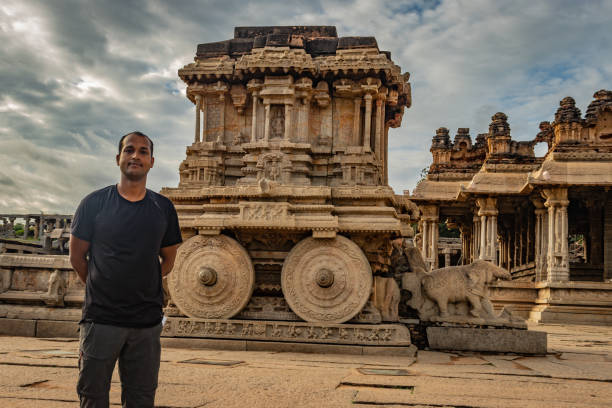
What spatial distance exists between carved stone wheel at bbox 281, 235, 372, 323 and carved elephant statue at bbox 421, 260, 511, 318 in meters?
1.49

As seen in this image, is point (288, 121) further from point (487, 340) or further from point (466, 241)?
point (466, 241)

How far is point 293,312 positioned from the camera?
8508 millimetres

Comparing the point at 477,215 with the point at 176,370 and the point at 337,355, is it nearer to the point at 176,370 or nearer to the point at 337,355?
the point at 337,355

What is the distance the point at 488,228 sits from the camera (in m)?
25.9

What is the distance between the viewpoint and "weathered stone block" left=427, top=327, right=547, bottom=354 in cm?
848

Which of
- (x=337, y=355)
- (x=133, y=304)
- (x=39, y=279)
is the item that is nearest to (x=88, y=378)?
(x=133, y=304)

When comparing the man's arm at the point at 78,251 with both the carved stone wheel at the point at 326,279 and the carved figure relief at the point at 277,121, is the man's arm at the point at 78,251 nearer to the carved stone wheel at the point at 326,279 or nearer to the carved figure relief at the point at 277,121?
the carved stone wheel at the point at 326,279

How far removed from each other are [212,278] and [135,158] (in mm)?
5315

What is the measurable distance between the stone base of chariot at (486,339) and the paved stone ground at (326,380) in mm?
491

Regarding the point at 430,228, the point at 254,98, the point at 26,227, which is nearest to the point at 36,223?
the point at 26,227

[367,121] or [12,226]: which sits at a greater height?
[367,121]

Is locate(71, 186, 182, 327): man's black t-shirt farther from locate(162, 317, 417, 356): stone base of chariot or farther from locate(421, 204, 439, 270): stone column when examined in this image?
locate(421, 204, 439, 270): stone column

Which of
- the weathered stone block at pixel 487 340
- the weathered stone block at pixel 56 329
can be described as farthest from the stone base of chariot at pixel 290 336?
the weathered stone block at pixel 56 329

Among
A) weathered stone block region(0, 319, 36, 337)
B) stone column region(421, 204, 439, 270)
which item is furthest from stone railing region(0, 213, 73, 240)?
weathered stone block region(0, 319, 36, 337)
